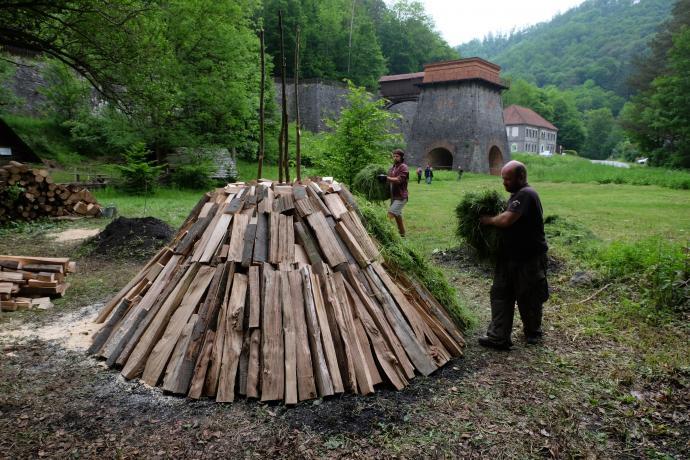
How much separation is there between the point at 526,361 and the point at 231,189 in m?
3.58

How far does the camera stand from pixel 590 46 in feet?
359

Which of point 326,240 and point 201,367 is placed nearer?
point 201,367

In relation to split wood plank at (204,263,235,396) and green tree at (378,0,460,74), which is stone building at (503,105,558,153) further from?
split wood plank at (204,263,235,396)

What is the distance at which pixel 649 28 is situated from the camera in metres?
99.2

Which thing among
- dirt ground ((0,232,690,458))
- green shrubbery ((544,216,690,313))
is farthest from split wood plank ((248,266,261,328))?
green shrubbery ((544,216,690,313))

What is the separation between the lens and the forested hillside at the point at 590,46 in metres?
98.1

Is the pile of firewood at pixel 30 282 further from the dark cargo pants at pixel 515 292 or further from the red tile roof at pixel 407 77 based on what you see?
the red tile roof at pixel 407 77

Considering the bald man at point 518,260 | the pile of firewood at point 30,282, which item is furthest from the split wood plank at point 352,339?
the pile of firewood at point 30,282

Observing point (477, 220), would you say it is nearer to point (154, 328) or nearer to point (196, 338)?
point (196, 338)

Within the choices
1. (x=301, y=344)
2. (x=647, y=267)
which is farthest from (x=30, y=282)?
(x=647, y=267)

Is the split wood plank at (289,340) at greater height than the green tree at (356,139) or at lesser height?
lesser

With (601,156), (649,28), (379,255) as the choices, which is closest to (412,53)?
(601,156)

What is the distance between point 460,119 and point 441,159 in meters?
4.53

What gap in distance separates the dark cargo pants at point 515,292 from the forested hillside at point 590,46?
100468 mm
